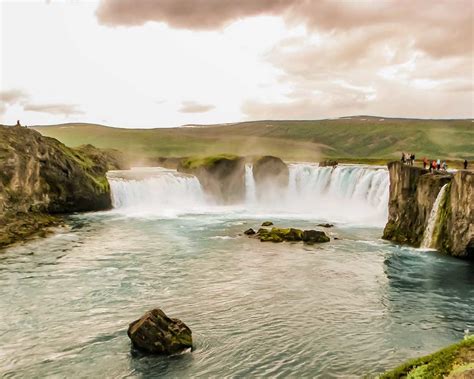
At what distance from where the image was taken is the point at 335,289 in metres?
28.6

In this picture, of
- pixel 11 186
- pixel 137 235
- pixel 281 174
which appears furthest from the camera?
pixel 281 174

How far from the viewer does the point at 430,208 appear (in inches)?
1628

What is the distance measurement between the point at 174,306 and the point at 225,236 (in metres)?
21.8

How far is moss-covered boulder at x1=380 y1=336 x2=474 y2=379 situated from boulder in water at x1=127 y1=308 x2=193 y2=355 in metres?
9.69

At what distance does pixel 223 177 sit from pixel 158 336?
6212cm

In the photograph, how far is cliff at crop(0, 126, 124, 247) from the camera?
4944 centimetres

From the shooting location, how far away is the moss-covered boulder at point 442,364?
10312 millimetres

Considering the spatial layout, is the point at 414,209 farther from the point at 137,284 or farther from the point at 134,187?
the point at 134,187

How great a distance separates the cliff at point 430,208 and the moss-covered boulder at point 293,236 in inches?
272

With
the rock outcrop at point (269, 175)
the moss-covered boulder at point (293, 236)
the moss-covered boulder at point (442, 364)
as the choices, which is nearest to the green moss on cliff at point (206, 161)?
the rock outcrop at point (269, 175)

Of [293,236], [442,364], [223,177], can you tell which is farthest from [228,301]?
[223,177]

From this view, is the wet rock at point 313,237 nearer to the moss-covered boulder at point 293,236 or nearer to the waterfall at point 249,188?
the moss-covered boulder at point 293,236

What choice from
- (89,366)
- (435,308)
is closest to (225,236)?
(435,308)

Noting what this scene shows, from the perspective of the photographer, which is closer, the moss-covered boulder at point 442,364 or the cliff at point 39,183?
the moss-covered boulder at point 442,364
